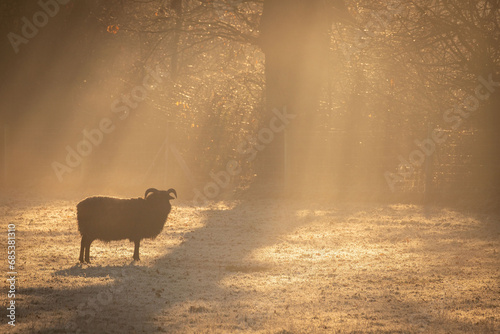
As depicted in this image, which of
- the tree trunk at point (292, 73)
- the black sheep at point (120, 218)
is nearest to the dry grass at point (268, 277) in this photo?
the black sheep at point (120, 218)

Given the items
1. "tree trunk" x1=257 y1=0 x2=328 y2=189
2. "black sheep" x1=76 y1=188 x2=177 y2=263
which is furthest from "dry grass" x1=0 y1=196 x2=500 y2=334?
"tree trunk" x1=257 y1=0 x2=328 y2=189

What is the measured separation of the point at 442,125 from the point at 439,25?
15.4ft

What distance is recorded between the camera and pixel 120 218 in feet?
37.5

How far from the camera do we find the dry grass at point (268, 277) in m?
7.67

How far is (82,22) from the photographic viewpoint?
1059 inches

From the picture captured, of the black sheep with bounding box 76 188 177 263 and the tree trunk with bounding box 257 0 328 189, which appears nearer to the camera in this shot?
the black sheep with bounding box 76 188 177 263

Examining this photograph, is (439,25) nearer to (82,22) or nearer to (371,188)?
(371,188)

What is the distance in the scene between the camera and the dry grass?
7.67m

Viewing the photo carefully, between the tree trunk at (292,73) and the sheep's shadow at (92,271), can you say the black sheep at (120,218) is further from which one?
the tree trunk at (292,73)

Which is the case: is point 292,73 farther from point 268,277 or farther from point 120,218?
point 268,277

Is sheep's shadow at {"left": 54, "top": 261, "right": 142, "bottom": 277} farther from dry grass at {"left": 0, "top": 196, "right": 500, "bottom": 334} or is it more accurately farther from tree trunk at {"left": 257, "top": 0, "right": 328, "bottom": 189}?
tree trunk at {"left": 257, "top": 0, "right": 328, "bottom": 189}

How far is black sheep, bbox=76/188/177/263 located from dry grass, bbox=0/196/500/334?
0.42 metres

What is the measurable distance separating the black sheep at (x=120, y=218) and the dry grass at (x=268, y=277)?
0.42m

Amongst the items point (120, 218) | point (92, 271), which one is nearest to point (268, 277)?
point (92, 271)
